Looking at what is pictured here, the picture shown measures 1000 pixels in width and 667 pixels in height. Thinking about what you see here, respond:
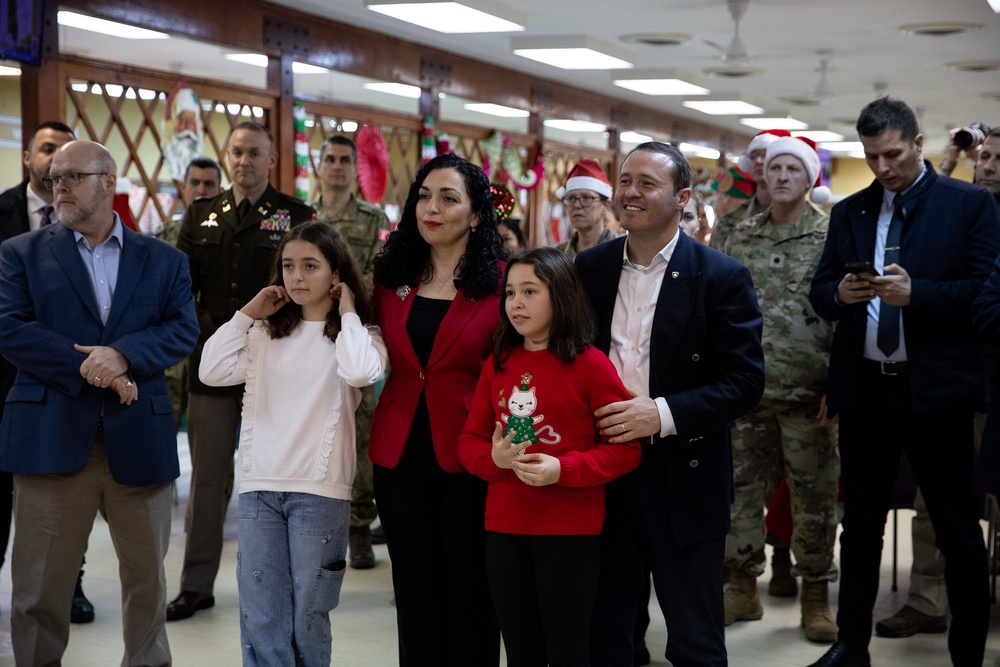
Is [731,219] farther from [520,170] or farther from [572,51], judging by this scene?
[520,170]

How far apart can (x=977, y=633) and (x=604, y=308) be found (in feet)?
5.24

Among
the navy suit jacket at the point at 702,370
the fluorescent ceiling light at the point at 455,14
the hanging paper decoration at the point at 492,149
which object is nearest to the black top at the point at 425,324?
the navy suit jacket at the point at 702,370

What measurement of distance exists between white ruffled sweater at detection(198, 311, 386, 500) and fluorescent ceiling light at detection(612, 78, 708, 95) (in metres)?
7.26

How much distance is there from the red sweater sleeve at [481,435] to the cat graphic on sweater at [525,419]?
0.08 m

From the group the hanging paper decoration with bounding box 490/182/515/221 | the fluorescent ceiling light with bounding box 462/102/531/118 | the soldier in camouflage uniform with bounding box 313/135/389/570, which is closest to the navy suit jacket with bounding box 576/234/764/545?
the hanging paper decoration with bounding box 490/182/515/221

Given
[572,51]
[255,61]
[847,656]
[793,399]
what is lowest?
[847,656]

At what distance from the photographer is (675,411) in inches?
97.7

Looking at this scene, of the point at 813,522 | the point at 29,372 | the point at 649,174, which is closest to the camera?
the point at 649,174

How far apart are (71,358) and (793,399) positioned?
2430 mm

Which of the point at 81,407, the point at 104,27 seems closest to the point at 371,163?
the point at 104,27

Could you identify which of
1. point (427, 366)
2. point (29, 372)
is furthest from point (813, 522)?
point (29, 372)

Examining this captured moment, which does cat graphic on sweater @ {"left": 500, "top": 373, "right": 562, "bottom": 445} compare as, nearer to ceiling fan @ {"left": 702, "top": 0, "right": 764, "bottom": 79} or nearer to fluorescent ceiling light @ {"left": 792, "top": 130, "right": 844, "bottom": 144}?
ceiling fan @ {"left": 702, "top": 0, "right": 764, "bottom": 79}

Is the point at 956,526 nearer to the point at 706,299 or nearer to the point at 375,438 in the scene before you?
the point at 706,299

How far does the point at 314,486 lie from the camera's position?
279cm
